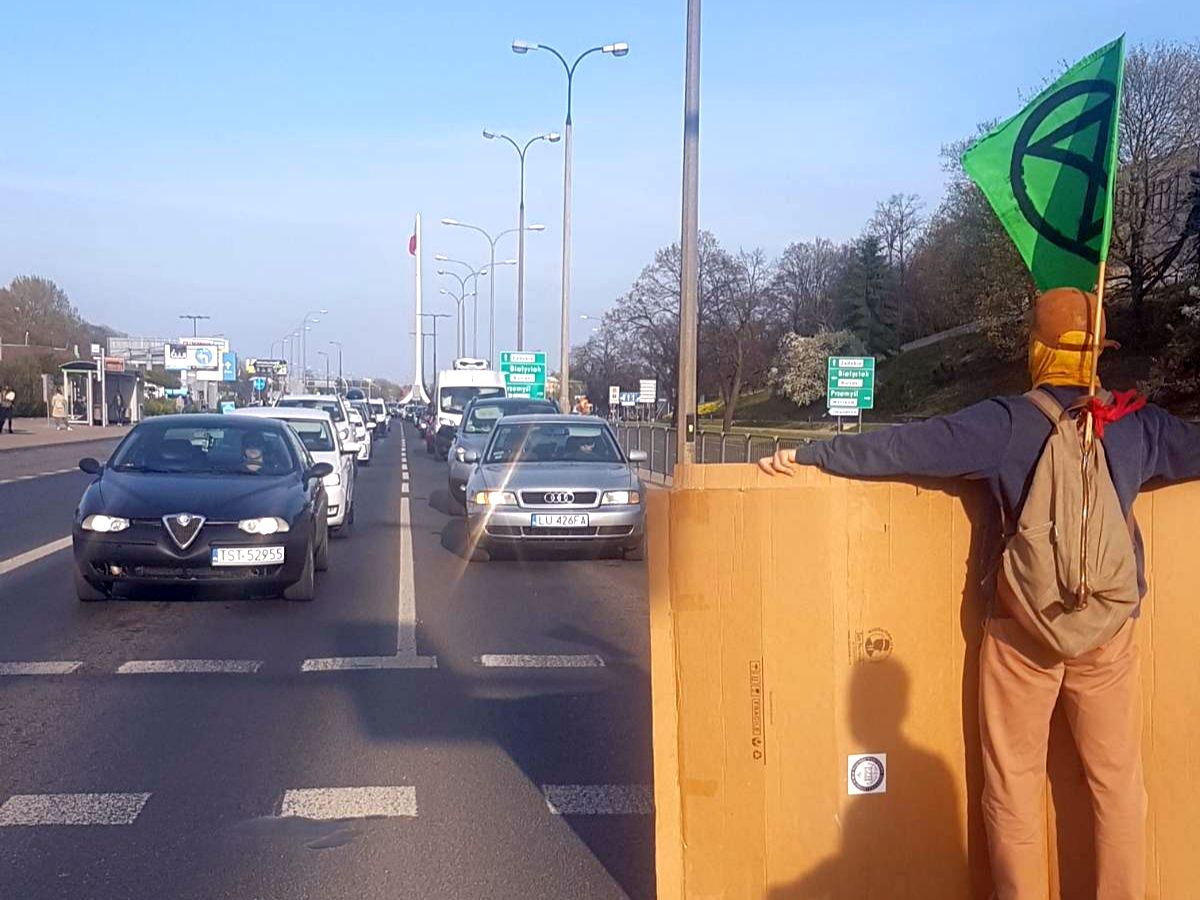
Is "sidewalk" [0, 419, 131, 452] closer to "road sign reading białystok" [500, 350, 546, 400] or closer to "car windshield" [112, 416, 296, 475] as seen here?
"road sign reading białystok" [500, 350, 546, 400]

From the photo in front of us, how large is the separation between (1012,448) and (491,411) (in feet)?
74.3

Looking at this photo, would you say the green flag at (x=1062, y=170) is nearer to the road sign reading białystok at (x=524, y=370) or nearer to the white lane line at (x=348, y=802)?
the white lane line at (x=348, y=802)

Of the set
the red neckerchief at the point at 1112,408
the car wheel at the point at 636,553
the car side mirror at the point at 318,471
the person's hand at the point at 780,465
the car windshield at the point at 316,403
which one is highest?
the red neckerchief at the point at 1112,408

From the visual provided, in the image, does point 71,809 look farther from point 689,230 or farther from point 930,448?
point 689,230

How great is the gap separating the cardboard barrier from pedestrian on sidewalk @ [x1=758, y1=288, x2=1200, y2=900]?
18cm

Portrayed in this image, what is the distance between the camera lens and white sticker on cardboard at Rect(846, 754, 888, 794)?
391 centimetres

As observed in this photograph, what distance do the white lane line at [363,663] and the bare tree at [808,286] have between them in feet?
115

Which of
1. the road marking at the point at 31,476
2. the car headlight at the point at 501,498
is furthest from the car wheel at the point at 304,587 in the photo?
the road marking at the point at 31,476

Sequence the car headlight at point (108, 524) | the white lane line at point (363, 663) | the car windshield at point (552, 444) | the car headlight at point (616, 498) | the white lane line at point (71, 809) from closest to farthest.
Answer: the white lane line at point (71, 809) → the white lane line at point (363, 663) → the car headlight at point (108, 524) → the car headlight at point (616, 498) → the car windshield at point (552, 444)

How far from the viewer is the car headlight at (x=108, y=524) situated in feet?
31.7

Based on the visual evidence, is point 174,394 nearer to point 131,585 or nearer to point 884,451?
point 131,585

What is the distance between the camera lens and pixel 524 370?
51844mm

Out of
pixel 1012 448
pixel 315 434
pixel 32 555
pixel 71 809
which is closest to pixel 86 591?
pixel 32 555

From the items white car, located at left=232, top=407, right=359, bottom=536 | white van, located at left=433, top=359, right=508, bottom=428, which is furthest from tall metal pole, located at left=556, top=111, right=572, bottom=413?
white car, located at left=232, top=407, right=359, bottom=536
